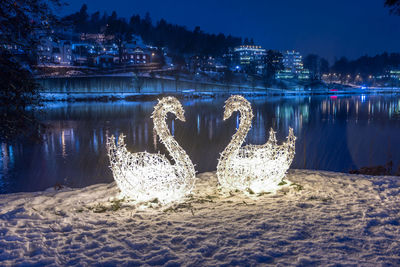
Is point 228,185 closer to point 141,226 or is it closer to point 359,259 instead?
point 141,226

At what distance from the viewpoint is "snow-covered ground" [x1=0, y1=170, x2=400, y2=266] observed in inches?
131

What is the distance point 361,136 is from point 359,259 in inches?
668

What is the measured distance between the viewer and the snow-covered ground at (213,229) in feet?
10.9

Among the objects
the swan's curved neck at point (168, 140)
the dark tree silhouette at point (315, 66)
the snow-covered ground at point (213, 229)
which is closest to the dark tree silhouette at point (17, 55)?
the snow-covered ground at point (213, 229)

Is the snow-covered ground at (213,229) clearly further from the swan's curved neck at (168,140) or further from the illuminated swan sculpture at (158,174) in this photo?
the swan's curved neck at (168,140)

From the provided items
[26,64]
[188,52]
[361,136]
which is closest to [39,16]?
[26,64]

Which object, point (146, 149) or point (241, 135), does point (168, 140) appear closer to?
point (241, 135)

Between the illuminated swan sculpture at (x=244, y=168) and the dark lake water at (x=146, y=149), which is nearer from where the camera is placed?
the illuminated swan sculpture at (x=244, y=168)

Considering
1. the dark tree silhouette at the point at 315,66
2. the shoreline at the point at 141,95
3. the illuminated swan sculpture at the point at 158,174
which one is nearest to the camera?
the illuminated swan sculpture at the point at 158,174

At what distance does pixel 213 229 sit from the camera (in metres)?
4.01

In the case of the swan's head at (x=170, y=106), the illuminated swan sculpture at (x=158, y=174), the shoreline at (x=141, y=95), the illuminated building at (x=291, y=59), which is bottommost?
the illuminated swan sculpture at (x=158, y=174)

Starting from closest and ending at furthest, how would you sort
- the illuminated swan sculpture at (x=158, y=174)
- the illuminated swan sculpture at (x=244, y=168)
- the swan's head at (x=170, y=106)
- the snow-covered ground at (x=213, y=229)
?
the snow-covered ground at (x=213, y=229) < the illuminated swan sculpture at (x=158, y=174) < the swan's head at (x=170, y=106) < the illuminated swan sculpture at (x=244, y=168)

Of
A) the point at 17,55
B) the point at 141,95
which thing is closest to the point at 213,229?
the point at 17,55

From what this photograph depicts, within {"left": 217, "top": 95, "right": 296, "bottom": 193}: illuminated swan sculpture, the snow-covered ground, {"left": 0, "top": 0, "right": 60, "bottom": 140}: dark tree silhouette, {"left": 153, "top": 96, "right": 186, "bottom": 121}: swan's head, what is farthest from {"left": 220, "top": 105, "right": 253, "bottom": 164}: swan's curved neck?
{"left": 0, "top": 0, "right": 60, "bottom": 140}: dark tree silhouette
